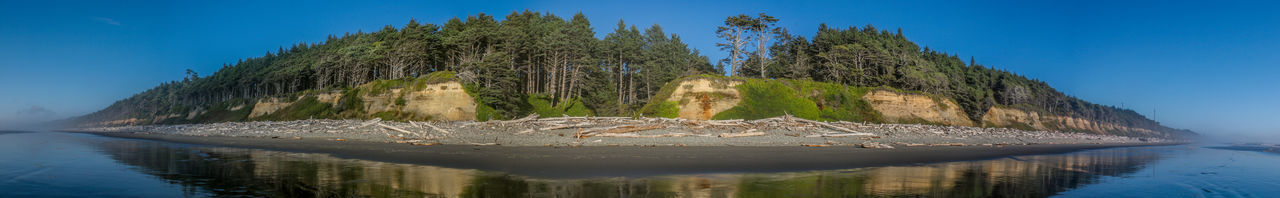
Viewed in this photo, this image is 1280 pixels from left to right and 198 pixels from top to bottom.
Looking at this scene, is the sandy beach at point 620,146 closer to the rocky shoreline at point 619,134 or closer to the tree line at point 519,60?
the rocky shoreline at point 619,134

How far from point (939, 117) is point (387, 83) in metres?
45.6

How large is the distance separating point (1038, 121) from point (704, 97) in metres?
47.6

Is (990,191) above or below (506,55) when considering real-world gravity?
below

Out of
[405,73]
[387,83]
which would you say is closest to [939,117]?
[387,83]

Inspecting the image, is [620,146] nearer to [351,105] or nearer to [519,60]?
[351,105]

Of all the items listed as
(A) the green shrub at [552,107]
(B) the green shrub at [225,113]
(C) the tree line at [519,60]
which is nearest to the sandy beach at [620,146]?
(C) the tree line at [519,60]

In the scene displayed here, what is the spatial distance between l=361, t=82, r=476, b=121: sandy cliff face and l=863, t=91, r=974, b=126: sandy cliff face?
105ft

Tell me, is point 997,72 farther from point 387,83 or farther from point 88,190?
point 88,190

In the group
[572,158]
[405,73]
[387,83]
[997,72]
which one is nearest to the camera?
[572,158]

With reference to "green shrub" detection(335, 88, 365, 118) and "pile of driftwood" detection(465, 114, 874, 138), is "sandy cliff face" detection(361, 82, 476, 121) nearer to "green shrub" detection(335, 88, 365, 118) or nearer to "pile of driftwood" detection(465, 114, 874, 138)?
"green shrub" detection(335, 88, 365, 118)

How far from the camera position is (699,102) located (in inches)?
1362

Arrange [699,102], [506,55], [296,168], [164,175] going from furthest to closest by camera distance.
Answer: [506,55]
[699,102]
[296,168]
[164,175]

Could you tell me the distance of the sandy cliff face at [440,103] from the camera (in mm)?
34375

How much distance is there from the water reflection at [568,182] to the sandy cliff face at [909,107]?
3267cm
